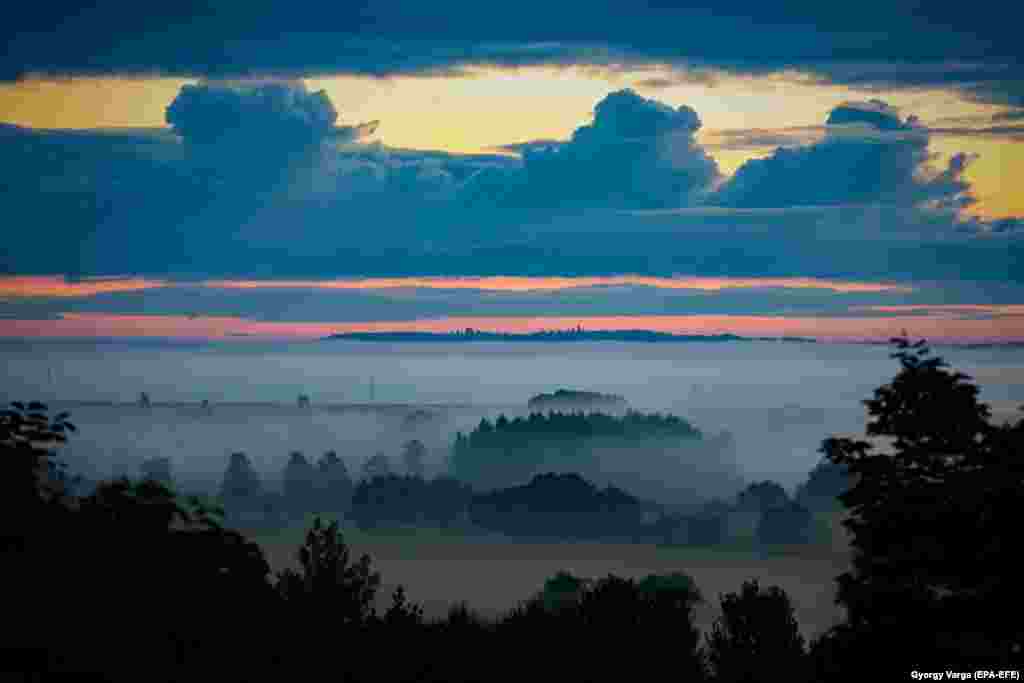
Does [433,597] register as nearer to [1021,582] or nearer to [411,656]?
[411,656]

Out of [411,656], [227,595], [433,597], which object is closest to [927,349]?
[227,595]

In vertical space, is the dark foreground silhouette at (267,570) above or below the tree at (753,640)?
below

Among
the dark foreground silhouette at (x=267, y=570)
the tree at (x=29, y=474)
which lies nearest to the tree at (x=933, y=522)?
the dark foreground silhouette at (x=267, y=570)

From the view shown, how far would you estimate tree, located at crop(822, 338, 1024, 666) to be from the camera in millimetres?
27797

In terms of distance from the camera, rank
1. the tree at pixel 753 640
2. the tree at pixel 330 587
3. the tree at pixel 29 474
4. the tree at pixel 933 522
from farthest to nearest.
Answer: the tree at pixel 753 640, the tree at pixel 330 587, the tree at pixel 29 474, the tree at pixel 933 522

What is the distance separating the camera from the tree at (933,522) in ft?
91.2

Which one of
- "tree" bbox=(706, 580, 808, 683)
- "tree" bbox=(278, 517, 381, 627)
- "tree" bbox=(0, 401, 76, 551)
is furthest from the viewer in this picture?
"tree" bbox=(706, 580, 808, 683)

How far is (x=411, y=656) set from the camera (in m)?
50.8

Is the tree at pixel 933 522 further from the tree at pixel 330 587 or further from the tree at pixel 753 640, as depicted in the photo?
the tree at pixel 753 640

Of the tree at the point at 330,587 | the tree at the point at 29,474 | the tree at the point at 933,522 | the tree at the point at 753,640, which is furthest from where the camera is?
the tree at the point at 753,640

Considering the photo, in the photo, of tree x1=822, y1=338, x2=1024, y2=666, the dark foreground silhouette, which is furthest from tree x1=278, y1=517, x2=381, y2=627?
tree x1=822, y1=338, x2=1024, y2=666

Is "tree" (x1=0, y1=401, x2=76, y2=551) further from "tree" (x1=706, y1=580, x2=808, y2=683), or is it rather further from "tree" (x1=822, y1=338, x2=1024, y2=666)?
"tree" (x1=706, y1=580, x2=808, y2=683)

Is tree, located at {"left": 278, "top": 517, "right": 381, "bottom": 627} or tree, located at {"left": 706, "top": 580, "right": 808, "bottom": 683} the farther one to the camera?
tree, located at {"left": 706, "top": 580, "right": 808, "bottom": 683}

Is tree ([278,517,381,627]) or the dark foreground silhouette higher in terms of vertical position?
tree ([278,517,381,627])
